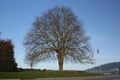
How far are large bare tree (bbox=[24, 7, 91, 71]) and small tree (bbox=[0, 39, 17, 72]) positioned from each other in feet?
14.9

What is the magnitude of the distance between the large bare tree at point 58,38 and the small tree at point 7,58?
4531mm

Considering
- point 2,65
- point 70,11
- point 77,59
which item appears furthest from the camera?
point 70,11

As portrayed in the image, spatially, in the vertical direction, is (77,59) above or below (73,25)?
below

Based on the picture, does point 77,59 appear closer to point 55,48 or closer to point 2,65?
point 55,48

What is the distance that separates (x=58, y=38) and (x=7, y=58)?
1227 cm

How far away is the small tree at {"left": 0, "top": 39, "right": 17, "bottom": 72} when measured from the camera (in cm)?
5328

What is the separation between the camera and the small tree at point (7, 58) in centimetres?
5328

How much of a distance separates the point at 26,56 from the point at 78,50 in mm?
10842

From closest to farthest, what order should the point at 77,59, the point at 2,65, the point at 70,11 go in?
the point at 2,65
the point at 77,59
the point at 70,11

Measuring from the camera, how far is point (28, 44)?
59875mm

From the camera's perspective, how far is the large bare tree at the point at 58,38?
5938cm

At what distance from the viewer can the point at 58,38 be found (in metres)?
60.7

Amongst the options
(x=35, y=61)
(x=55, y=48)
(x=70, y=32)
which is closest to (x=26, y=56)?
(x=35, y=61)

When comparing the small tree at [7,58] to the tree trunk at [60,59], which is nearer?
the small tree at [7,58]
